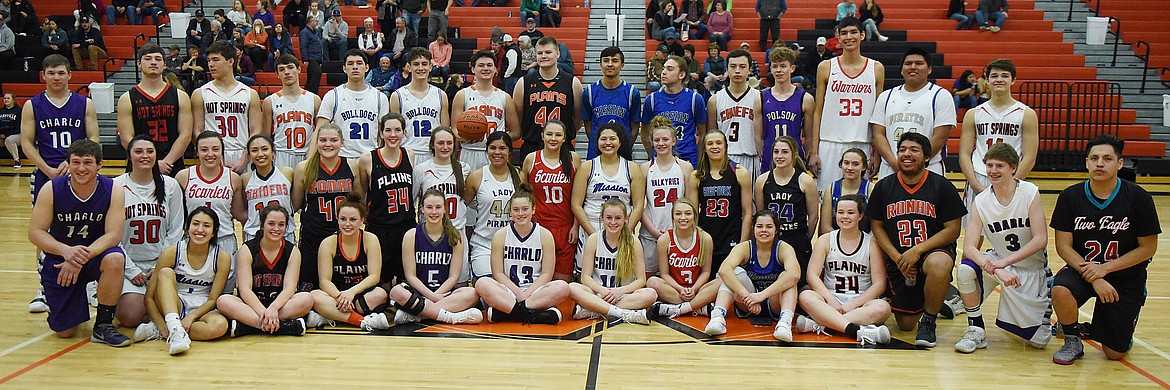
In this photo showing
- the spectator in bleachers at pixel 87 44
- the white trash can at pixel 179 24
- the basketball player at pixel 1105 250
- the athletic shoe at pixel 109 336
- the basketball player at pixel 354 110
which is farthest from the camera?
the white trash can at pixel 179 24

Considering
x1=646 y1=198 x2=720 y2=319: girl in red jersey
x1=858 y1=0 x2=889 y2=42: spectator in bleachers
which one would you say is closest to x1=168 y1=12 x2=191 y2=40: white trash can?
x1=858 y1=0 x2=889 y2=42: spectator in bleachers

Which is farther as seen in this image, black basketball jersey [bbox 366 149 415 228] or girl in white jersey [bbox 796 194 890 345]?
black basketball jersey [bbox 366 149 415 228]

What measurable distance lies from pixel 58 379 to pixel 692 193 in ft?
12.6

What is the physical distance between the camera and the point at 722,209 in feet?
21.1

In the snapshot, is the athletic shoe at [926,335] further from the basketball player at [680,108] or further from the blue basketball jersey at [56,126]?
the blue basketball jersey at [56,126]

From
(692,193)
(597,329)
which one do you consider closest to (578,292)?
(597,329)

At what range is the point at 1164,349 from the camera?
18.2 ft

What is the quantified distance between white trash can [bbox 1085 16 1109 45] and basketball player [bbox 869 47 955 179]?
1182 centimetres

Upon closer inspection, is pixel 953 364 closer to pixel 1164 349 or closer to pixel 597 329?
pixel 1164 349

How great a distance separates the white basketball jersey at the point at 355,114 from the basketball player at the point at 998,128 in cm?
413

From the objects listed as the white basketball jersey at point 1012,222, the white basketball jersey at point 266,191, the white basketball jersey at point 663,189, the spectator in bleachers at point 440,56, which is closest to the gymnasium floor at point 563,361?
the white basketball jersey at point 1012,222

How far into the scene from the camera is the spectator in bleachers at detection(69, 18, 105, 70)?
16734 millimetres

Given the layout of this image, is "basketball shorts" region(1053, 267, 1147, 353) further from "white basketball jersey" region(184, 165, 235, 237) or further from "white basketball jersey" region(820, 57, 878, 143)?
"white basketball jersey" region(184, 165, 235, 237)

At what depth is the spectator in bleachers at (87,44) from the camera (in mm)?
16734
